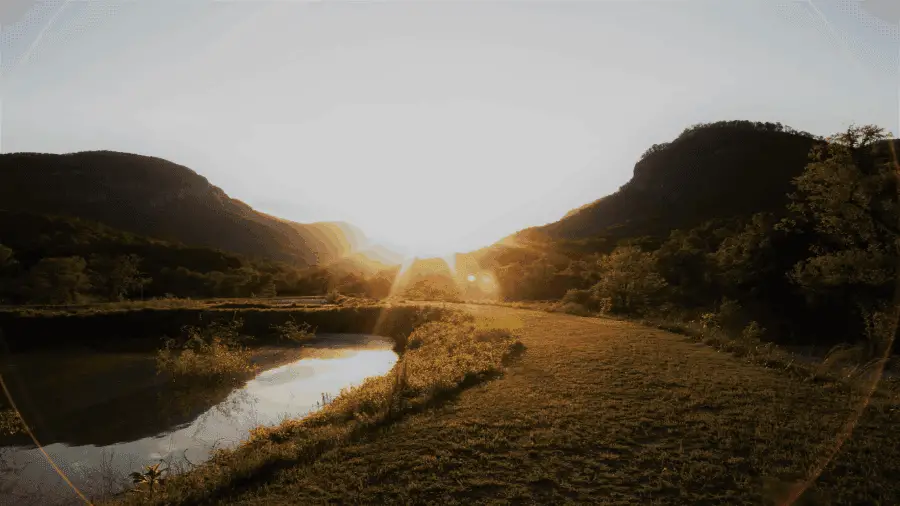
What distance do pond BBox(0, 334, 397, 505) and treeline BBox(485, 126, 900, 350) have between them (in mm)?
21916

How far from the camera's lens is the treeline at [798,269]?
20688 millimetres

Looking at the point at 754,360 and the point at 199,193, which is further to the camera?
the point at 199,193

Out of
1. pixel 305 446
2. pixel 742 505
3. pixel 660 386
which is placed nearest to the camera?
pixel 742 505

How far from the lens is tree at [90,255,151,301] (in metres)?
71.9

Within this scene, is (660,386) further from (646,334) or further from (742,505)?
(646,334)

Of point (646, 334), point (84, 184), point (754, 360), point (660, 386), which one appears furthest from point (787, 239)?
point (84, 184)

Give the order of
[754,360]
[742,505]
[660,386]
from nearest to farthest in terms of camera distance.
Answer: [742,505] < [660,386] < [754,360]

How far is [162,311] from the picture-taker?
37.7 meters

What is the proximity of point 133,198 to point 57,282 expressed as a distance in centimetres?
9394

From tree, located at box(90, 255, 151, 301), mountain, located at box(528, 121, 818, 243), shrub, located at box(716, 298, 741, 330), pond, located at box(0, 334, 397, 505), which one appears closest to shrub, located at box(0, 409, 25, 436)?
pond, located at box(0, 334, 397, 505)

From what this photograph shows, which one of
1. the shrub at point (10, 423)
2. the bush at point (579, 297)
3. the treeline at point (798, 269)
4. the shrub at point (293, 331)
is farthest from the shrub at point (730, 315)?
the shrub at point (10, 423)

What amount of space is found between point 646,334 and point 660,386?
9.72m

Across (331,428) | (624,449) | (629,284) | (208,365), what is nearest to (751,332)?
(629,284)

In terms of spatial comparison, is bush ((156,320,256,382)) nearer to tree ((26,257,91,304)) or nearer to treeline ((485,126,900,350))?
treeline ((485,126,900,350))
